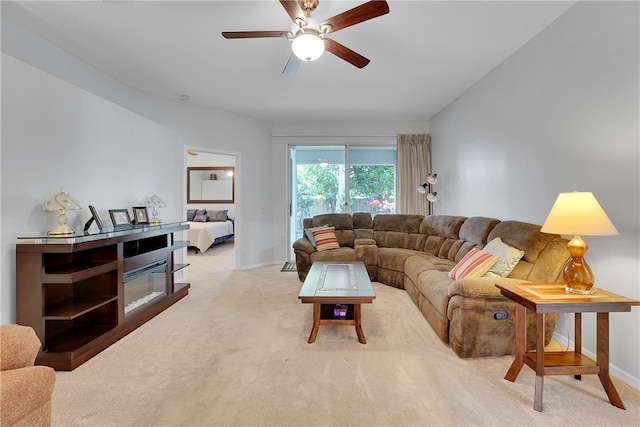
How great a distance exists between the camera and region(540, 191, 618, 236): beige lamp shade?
1.60m

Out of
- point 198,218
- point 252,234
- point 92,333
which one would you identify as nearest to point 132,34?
point 92,333

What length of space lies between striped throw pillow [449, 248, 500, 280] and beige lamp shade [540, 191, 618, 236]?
0.68m

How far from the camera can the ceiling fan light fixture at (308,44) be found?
200cm

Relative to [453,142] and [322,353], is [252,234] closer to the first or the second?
[322,353]

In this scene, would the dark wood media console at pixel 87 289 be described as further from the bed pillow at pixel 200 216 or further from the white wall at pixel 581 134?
the bed pillow at pixel 200 216

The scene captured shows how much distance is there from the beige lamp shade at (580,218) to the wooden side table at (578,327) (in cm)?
38

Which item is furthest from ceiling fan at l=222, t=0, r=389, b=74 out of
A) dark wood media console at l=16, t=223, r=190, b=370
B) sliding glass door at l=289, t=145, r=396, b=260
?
sliding glass door at l=289, t=145, r=396, b=260

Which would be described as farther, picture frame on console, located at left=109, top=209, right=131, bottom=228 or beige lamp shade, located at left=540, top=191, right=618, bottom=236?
picture frame on console, located at left=109, top=209, right=131, bottom=228

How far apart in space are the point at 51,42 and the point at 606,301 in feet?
16.3

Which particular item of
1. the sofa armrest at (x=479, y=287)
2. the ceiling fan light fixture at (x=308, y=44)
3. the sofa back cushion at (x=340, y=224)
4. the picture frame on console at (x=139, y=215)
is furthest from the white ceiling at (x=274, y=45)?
the sofa armrest at (x=479, y=287)

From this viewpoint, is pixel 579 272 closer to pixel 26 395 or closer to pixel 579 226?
pixel 579 226

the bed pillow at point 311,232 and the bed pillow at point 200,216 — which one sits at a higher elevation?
the bed pillow at point 200,216

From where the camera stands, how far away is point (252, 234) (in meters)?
5.38

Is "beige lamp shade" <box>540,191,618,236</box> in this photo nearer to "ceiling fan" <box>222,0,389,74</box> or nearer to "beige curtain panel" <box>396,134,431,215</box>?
"ceiling fan" <box>222,0,389,74</box>
